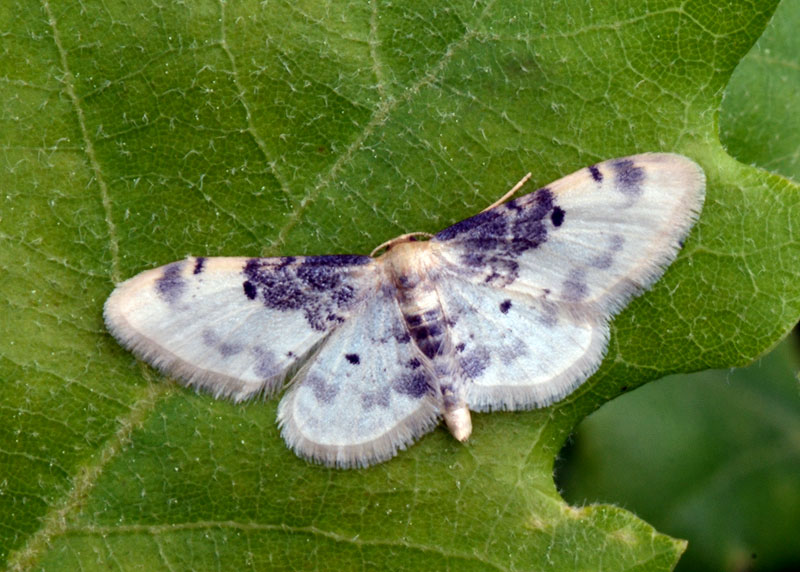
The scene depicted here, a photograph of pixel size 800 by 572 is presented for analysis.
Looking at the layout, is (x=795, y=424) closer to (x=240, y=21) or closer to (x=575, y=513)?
(x=575, y=513)

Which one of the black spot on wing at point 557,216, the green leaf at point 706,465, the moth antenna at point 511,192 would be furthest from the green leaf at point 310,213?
the green leaf at point 706,465

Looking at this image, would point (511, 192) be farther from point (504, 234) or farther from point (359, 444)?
point (359, 444)

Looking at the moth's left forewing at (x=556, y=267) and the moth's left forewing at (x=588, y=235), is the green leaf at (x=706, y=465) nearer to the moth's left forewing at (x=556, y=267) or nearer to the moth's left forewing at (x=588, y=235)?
the moth's left forewing at (x=556, y=267)

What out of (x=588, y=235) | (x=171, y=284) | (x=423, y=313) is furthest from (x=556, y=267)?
(x=171, y=284)

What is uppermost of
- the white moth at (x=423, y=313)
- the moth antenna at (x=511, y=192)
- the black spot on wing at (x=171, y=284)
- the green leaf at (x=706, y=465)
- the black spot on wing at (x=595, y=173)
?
the black spot on wing at (x=595, y=173)

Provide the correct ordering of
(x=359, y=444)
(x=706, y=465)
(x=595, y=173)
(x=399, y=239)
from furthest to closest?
1. (x=706, y=465)
2. (x=359, y=444)
3. (x=399, y=239)
4. (x=595, y=173)

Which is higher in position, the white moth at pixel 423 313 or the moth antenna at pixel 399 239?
the moth antenna at pixel 399 239
